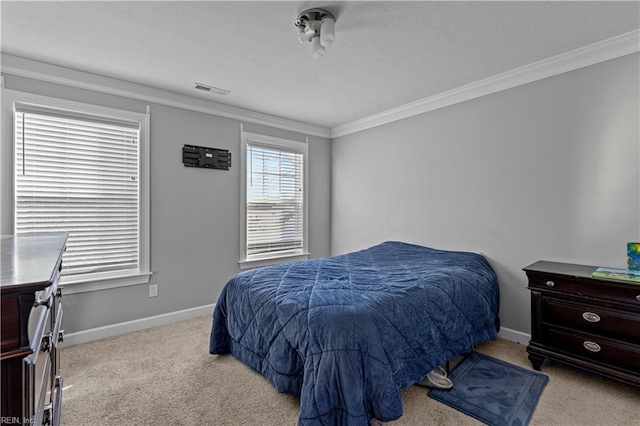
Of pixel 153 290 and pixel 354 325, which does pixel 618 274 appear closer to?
pixel 354 325

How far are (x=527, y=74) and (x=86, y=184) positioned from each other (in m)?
4.12

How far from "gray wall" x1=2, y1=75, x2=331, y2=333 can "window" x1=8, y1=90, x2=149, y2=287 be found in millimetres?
114

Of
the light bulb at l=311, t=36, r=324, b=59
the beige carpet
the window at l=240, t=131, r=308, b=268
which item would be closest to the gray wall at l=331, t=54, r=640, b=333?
the beige carpet

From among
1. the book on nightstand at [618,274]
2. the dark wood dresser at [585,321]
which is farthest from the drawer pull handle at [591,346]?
the book on nightstand at [618,274]

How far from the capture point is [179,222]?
11.1 feet

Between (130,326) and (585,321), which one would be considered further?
(130,326)

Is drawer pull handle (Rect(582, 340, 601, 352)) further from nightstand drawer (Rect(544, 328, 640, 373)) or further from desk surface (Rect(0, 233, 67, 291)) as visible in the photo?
desk surface (Rect(0, 233, 67, 291))

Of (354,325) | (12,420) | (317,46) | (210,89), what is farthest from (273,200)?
(12,420)

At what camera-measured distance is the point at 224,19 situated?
2027mm

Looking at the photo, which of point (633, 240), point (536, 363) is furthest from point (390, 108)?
point (536, 363)

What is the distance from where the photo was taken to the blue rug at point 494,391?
5.99 ft

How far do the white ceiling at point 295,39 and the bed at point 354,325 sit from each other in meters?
1.75

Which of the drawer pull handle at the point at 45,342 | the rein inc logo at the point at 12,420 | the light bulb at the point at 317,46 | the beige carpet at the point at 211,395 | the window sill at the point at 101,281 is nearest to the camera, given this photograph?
the rein inc logo at the point at 12,420

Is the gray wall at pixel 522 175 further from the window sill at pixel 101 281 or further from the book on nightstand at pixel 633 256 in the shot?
the window sill at pixel 101 281
